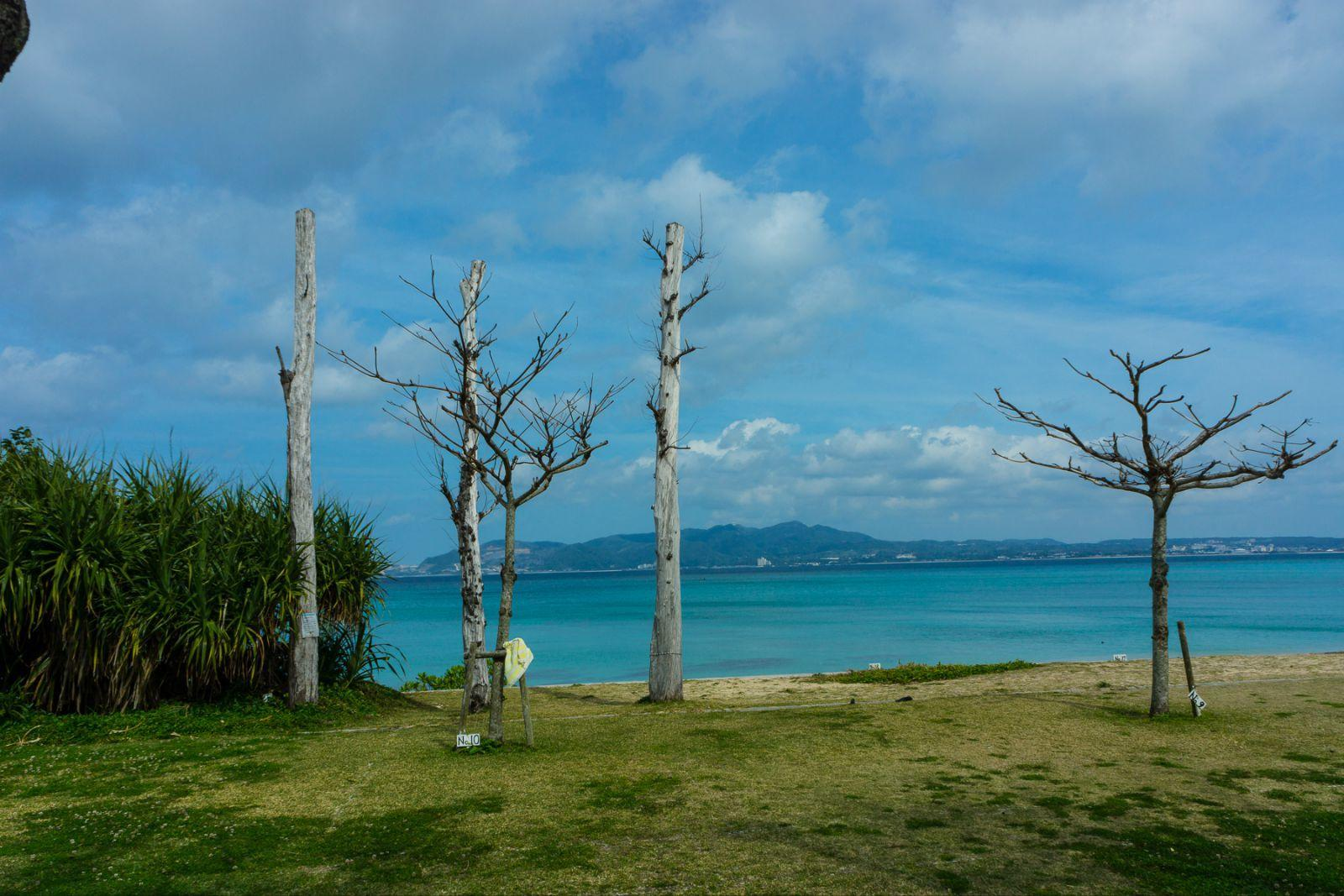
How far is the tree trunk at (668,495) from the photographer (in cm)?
1171

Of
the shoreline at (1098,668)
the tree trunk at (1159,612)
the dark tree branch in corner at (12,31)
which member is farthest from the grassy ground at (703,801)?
the dark tree branch in corner at (12,31)

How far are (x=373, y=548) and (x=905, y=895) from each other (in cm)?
926

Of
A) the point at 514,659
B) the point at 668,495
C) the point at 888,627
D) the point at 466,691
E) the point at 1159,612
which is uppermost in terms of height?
the point at 668,495

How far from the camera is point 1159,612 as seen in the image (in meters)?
8.99

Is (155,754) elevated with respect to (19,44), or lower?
lower

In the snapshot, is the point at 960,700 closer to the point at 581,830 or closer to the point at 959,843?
the point at 959,843

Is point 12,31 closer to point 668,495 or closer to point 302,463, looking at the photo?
point 302,463

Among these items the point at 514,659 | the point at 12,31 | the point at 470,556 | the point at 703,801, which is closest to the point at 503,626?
the point at 514,659

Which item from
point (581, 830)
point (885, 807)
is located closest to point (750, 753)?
point (885, 807)

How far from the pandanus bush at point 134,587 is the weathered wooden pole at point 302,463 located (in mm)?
200

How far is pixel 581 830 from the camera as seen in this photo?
17.7 ft

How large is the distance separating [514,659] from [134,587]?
15.0 feet

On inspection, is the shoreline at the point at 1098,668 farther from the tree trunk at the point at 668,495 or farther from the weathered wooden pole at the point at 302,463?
the weathered wooden pole at the point at 302,463

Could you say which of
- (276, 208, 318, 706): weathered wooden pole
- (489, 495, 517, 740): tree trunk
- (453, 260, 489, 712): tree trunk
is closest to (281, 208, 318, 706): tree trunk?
(276, 208, 318, 706): weathered wooden pole
